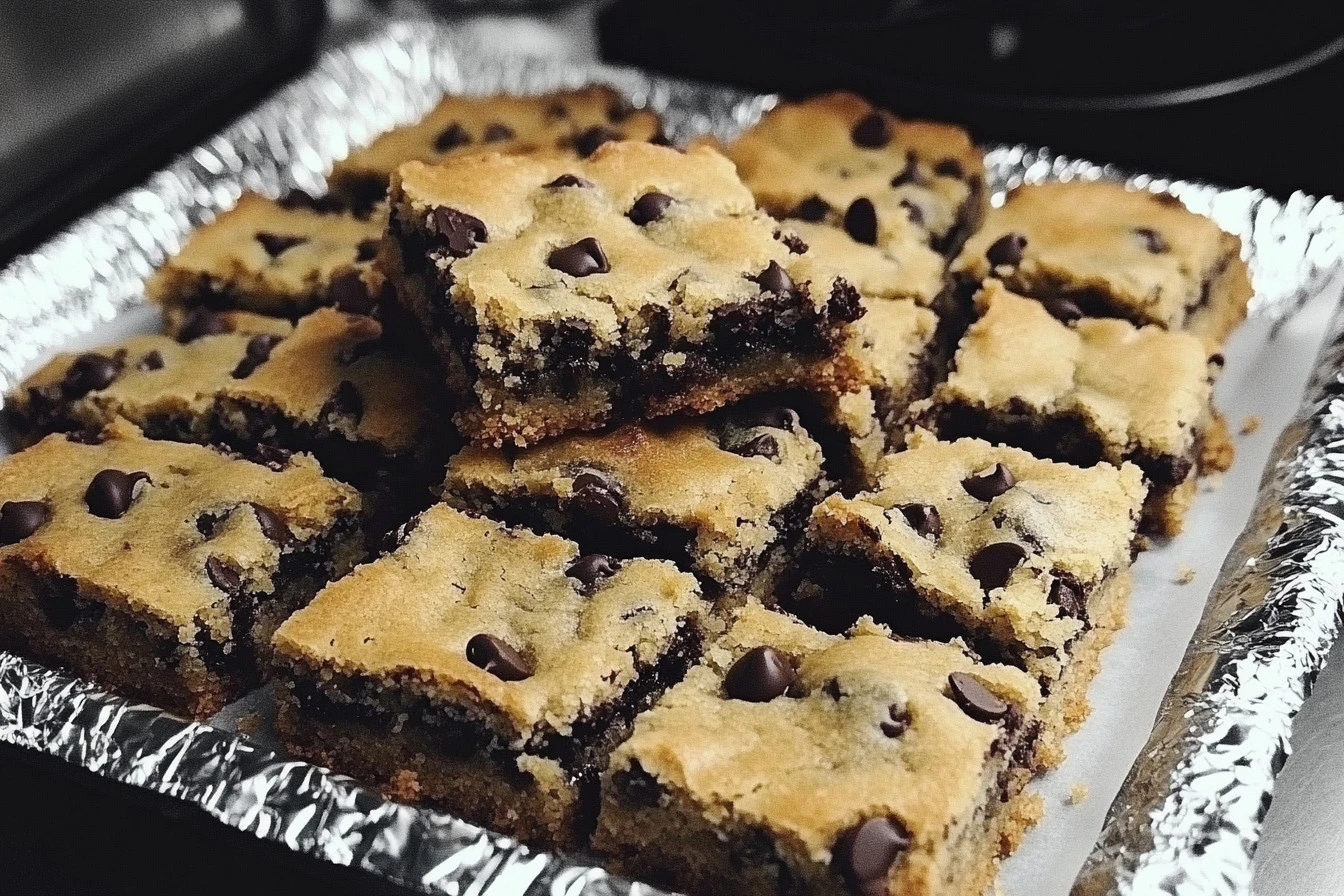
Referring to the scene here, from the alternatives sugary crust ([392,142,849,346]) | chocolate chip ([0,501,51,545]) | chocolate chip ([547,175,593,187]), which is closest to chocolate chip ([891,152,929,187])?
sugary crust ([392,142,849,346])

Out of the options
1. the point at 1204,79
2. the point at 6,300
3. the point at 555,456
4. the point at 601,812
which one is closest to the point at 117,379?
the point at 6,300

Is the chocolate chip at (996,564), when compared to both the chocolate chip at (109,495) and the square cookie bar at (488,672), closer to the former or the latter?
the square cookie bar at (488,672)

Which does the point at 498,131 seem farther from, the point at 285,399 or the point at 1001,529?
the point at 1001,529

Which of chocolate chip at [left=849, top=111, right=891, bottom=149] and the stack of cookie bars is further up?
chocolate chip at [left=849, top=111, right=891, bottom=149]

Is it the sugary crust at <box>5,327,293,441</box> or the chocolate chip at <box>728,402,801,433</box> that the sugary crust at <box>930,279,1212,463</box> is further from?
the sugary crust at <box>5,327,293,441</box>

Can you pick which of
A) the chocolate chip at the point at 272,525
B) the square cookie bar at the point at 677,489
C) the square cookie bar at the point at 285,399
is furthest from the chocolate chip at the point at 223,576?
the square cookie bar at the point at 677,489

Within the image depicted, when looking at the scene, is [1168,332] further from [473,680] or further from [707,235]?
[473,680]
